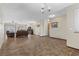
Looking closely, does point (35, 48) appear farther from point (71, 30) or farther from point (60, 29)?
point (71, 30)

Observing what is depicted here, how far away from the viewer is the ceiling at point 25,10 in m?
3.12

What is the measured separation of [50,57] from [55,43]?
441 millimetres

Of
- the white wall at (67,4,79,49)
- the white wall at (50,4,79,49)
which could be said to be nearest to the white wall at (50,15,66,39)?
the white wall at (50,4,79,49)

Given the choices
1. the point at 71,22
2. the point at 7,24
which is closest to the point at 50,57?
the point at 71,22

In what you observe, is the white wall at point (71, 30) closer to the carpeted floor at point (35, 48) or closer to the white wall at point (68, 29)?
the white wall at point (68, 29)

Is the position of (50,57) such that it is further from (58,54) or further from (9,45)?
(9,45)

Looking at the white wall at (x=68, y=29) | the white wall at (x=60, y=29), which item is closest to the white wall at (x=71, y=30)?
the white wall at (x=68, y=29)

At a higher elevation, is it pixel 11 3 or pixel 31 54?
pixel 11 3

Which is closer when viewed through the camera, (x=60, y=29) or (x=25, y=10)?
(x=25, y=10)

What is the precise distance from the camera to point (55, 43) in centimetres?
340

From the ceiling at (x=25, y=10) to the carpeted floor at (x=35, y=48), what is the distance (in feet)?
1.74

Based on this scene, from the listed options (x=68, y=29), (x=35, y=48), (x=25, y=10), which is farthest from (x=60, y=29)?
(x=25, y=10)

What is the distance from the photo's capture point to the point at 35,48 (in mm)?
3230

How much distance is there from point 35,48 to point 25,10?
0.96 m
